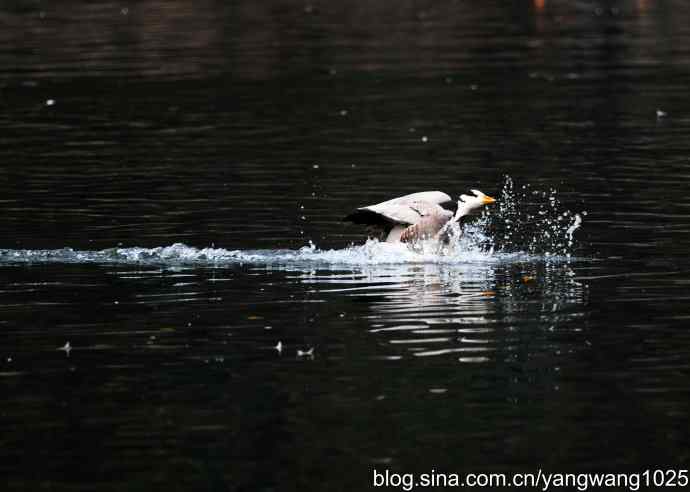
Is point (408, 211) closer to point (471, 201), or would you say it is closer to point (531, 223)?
point (471, 201)

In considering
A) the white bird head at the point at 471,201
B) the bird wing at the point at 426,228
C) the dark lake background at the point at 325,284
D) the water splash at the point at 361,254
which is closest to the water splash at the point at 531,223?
the water splash at the point at 361,254

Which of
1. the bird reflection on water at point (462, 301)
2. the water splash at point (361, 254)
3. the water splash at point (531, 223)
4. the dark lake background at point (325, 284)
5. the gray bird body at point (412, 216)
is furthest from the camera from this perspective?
the water splash at point (531, 223)

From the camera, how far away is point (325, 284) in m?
17.6

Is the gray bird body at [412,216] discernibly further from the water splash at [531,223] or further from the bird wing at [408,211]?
the water splash at [531,223]

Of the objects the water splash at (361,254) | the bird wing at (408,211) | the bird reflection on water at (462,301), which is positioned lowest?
the bird reflection on water at (462,301)

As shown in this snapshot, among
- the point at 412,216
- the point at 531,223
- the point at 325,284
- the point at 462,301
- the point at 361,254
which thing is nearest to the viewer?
A: the point at 462,301

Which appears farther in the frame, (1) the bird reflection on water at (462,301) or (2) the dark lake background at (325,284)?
(1) the bird reflection on water at (462,301)

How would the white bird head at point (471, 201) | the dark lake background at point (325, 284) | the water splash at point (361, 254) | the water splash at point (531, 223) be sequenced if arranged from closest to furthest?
the dark lake background at point (325, 284) → the white bird head at point (471, 201) → the water splash at point (361, 254) → the water splash at point (531, 223)

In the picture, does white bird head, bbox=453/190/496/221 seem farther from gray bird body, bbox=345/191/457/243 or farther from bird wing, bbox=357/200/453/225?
bird wing, bbox=357/200/453/225

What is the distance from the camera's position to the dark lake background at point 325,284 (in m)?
11.7

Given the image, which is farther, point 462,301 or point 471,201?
point 471,201

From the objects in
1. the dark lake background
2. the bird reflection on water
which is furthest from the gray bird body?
the dark lake background

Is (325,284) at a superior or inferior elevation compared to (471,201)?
inferior

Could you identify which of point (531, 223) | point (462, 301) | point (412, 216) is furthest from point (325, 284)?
point (531, 223)
